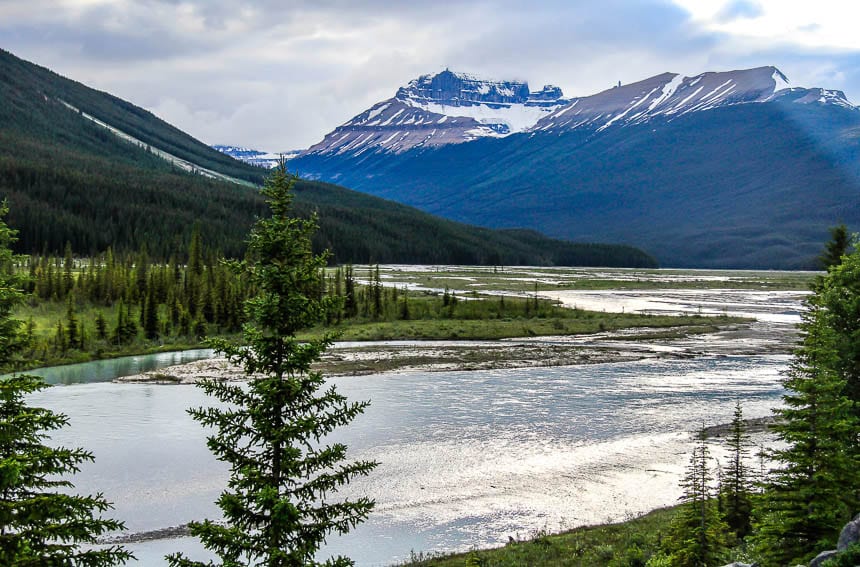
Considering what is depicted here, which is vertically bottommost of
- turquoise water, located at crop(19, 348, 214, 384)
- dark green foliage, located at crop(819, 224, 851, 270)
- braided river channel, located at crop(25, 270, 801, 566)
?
braided river channel, located at crop(25, 270, 801, 566)

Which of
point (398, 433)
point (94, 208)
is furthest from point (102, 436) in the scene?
point (94, 208)

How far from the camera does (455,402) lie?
41.9 metres

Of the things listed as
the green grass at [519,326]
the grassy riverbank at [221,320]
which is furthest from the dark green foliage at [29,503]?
the green grass at [519,326]

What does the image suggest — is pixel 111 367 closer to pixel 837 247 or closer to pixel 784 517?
pixel 837 247

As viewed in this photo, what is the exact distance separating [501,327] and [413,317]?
484 inches

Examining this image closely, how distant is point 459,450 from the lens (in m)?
31.4

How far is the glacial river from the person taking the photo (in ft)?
77.5

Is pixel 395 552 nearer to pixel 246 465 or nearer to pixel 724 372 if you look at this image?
pixel 246 465

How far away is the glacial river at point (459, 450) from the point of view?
23.6 meters

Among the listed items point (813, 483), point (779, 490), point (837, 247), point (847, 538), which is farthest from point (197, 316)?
point (847, 538)

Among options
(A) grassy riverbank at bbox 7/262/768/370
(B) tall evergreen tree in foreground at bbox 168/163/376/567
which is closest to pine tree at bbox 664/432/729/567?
(B) tall evergreen tree in foreground at bbox 168/163/376/567

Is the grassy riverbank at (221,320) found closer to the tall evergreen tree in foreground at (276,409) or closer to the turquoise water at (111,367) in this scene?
the turquoise water at (111,367)

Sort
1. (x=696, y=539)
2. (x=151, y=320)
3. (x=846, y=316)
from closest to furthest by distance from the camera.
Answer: (x=696, y=539)
(x=846, y=316)
(x=151, y=320)

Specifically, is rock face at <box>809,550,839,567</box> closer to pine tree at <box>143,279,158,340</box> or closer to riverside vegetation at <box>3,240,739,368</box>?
riverside vegetation at <box>3,240,739,368</box>
